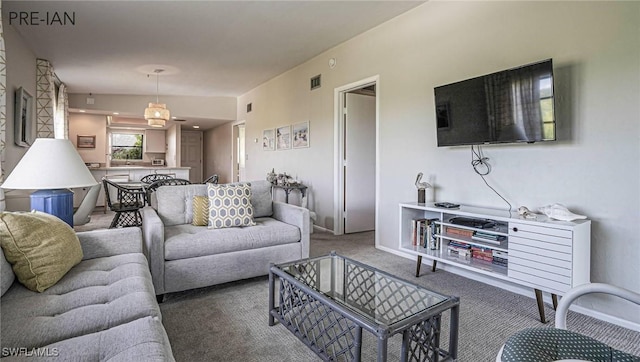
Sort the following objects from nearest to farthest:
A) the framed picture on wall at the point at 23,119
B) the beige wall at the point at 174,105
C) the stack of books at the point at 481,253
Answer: the stack of books at the point at 481,253, the framed picture on wall at the point at 23,119, the beige wall at the point at 174,105

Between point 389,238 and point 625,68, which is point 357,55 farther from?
point 625,68

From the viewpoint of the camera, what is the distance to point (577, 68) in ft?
7.51

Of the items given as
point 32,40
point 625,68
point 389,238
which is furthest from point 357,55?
point 32,40

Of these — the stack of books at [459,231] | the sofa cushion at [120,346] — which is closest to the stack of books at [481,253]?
the stack of books at [459,231]

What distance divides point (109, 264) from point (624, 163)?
10.5 feet

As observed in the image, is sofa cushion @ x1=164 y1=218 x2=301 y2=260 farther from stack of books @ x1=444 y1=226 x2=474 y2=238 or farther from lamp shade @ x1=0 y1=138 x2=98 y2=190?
stack of books @ x1=444 y1=226 x2=474 y2=238

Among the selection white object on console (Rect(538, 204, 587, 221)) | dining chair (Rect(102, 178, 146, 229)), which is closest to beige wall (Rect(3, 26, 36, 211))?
dining chair (Rect(102, 178, 146, 229))

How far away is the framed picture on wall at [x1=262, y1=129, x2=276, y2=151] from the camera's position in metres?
6.32

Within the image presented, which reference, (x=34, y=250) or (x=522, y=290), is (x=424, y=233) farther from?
(x=34, y=250)

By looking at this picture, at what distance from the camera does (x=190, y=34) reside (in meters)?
4.04

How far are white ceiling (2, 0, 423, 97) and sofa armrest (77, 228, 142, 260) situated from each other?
2.40 m

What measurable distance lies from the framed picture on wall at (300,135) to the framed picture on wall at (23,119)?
3496mm

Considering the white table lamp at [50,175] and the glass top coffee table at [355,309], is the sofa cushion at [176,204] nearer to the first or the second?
the white table lamp at [50,175]

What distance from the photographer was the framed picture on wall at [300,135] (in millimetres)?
5258
